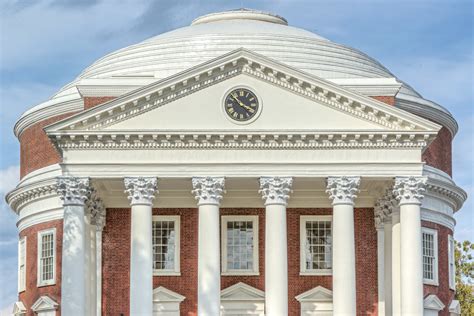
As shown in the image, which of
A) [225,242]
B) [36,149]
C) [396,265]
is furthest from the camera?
[36,149]

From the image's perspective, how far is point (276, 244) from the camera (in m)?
59.9

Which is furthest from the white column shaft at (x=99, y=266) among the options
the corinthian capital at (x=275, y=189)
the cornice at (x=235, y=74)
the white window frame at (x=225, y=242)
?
the corinthian capital at (x=275, y=189)

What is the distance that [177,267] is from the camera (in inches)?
2601

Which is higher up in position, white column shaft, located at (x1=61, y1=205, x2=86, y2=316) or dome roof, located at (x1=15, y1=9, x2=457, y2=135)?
dome roof, located at (x1=15, y1=9, x2=457, y2=135)

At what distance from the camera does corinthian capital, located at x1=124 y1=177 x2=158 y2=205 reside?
60562 mm

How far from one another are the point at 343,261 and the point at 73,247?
11536 mm

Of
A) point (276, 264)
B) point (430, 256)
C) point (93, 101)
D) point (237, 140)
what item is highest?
point (93, 101)

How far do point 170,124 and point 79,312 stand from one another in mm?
8964

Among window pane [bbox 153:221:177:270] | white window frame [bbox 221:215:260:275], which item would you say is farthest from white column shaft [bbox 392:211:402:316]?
window pane [bbox 153:221:177:270]

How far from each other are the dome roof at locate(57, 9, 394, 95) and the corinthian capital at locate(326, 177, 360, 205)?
14.7m

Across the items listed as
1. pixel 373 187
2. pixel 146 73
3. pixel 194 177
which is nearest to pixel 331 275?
pixel 373 187

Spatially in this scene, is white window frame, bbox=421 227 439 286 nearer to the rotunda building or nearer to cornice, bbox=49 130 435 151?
the rotunda building

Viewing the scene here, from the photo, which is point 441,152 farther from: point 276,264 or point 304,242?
point 276,264

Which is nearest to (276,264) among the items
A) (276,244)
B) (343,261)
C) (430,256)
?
(276,244)
